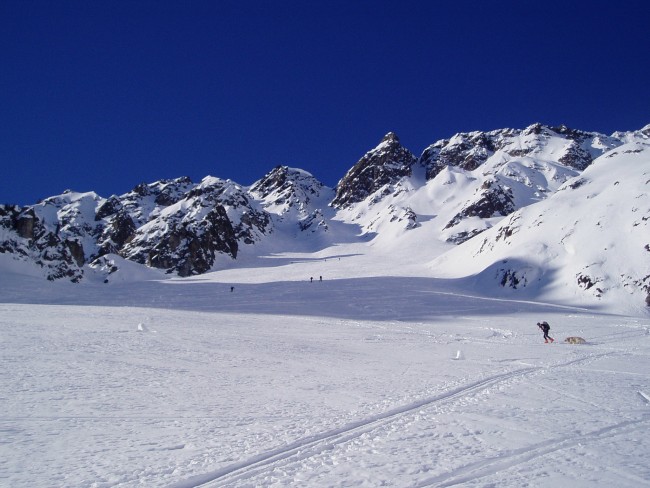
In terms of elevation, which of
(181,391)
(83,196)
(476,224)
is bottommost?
(181,391)

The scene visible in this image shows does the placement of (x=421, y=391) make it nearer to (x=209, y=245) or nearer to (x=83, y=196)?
(x=209, y=245)

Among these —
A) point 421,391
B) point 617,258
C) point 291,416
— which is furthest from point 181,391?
point 617,258

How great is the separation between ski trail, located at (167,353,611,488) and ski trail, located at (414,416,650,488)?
6.71 ft

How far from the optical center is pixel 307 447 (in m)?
7.27

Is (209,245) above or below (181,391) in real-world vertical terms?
above

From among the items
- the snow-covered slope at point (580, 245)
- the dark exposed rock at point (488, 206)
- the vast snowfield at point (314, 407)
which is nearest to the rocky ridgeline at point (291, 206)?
the dark exposed rock at point (488, 206)

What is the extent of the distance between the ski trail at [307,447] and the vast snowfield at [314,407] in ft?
0.12

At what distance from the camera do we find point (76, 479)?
19.5 ft

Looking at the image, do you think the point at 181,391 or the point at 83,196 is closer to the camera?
the point at 181,391

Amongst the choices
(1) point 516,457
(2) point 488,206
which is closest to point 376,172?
(2) point 488,206

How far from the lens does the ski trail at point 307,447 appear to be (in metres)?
6.04

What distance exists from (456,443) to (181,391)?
7093mm

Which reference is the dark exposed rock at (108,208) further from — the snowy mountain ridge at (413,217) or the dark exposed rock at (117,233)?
the dark exposed rock at (117,233)

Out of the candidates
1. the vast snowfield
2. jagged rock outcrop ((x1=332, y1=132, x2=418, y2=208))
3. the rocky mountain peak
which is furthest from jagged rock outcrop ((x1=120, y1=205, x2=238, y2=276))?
the rocky mountain peak
